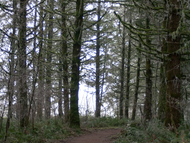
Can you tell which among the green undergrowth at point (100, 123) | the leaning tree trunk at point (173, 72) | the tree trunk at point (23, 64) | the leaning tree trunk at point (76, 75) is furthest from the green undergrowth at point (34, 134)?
the leaning tree trunk at point (173, 72)

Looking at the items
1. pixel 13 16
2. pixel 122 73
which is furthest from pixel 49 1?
pixel 122 73

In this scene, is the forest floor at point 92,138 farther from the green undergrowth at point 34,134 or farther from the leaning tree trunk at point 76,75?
the leaning tree trunk at point 76,75

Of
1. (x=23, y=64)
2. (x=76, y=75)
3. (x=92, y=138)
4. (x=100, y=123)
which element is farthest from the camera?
(x=100, y=123)

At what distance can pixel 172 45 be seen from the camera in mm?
7824

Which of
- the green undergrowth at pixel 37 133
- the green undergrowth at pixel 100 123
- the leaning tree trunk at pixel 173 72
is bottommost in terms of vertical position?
the green undergrowth at pixel 100 123

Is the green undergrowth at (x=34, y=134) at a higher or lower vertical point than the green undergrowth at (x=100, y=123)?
higher

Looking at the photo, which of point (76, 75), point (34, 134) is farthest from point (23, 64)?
point (76, 75)

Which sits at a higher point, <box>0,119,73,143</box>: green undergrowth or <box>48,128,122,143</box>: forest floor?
<box>0,119,73,143</box>: green undergrowth

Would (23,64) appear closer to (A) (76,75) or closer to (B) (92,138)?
(A) (76,75)

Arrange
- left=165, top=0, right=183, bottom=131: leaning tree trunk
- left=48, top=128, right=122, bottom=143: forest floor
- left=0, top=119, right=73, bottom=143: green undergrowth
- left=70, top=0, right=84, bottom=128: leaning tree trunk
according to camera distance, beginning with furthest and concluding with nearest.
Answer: left=70, top=0, right=84, bottom=128: leaning tree trunk, left=48, top=128, right=122, bottom=143: forest floor, left=165, top=0, right=183, bottom=131: leaning tree trunk, left=0, top=119, right=73, bottom=143: green undergrowth

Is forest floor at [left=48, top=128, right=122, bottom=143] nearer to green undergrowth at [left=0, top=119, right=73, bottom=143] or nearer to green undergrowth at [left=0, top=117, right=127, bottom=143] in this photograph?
green undergrowth at [left=0, top=117, right=127, bottom=143]

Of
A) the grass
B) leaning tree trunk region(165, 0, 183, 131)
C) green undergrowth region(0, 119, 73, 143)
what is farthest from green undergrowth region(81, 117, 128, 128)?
leaning tree trunk region(165, 0, 183, 131)

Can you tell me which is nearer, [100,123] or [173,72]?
[173,72]

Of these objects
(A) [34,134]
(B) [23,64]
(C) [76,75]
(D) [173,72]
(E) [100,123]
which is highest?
(B) [23,64]
